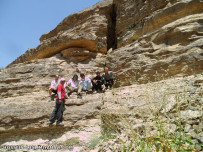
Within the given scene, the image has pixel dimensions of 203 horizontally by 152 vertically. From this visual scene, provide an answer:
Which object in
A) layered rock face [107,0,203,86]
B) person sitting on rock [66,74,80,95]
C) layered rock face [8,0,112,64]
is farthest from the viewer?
layered rock face [8,0,112,64]

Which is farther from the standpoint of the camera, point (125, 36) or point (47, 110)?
point (125, 36)

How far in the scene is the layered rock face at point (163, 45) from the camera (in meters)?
7.90

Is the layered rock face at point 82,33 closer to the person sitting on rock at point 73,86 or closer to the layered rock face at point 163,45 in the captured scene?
the layered rock face at point 163,45

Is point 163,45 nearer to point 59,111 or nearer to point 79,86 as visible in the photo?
point 79,86

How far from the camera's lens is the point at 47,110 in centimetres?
775

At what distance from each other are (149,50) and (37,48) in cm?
956

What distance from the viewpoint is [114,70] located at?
10586mm

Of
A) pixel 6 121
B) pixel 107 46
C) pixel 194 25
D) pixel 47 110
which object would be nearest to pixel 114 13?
pixel 107 46

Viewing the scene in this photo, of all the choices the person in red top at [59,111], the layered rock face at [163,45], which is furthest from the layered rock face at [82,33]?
the person in red top at [59,111]

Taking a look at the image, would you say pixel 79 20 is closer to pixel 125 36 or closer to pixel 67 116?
pixel 125 36

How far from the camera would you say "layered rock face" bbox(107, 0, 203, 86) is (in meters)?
A: 7.90

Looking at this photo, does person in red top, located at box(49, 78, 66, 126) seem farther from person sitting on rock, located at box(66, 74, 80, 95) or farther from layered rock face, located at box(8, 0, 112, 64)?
layered rock face, located at box(8, 0, 112, 64)

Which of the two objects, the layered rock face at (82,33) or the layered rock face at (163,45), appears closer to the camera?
the layered rock face at (163,45)

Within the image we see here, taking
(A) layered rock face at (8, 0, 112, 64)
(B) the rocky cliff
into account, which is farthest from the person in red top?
(A) layered rock face at (8, 0, 112, 64)
